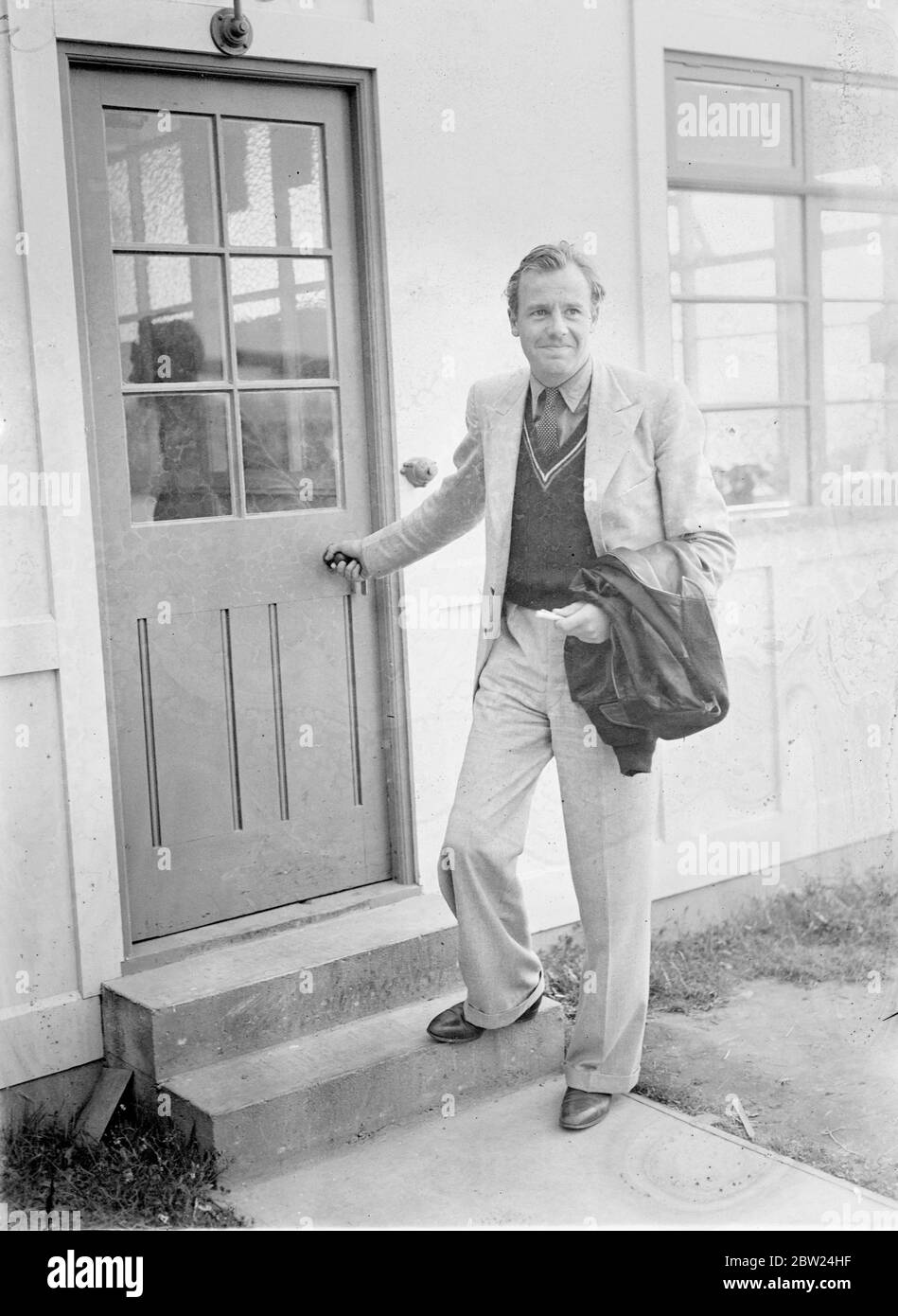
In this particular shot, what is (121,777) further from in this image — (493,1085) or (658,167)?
(658,167)

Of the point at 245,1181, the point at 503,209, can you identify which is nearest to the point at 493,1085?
the point at 245,1181

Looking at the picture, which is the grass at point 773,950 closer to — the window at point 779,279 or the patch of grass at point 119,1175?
the patch of grass at point 119,1175

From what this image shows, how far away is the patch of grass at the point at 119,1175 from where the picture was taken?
3471 millimetres

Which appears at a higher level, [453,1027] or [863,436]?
[863,436]

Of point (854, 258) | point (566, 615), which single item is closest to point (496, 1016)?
point (566, 615)

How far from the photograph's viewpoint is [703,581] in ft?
11.7

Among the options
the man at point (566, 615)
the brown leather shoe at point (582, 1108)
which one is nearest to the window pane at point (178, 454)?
the man at point (566, 615)

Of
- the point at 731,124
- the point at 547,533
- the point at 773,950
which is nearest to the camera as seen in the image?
the point at 547,533

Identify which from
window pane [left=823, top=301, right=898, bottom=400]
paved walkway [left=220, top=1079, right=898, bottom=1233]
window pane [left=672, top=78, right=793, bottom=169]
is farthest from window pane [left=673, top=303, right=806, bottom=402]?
paved walkway [left=220, top=1079, right=898, bottom=1233]

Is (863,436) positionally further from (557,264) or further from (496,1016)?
(496,1016)

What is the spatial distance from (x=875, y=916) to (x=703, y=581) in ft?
7.78

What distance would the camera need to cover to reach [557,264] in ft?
11.8

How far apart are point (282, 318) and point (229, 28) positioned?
0.79m

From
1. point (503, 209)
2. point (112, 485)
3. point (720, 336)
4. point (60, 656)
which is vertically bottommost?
point (60, 656)
